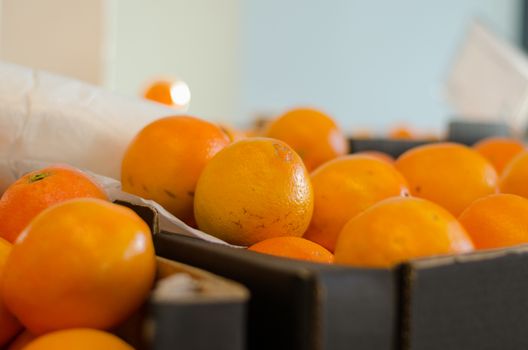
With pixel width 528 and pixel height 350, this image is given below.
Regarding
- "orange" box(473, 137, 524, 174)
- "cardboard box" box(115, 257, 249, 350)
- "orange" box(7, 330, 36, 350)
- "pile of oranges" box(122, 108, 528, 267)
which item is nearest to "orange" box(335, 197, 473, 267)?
"pile of oranges" box(122, 108, 528, 267)

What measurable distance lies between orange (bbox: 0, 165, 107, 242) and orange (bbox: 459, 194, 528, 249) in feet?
1.10

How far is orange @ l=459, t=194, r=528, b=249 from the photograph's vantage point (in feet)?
1.86

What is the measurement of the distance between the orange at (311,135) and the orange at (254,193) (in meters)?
0.23

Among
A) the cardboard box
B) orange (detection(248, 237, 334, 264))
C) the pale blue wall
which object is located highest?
the cardboard box

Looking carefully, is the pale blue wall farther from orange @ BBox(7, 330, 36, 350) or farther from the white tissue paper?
orange @ BBox(7, 330, 36, 350)

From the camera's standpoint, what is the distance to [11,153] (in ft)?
2.48

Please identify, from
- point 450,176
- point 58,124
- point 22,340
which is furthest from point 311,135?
point 22,340

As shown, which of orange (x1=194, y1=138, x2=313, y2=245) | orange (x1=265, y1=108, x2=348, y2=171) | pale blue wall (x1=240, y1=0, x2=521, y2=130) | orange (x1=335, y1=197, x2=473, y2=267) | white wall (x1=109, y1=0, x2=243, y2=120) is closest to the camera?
orange (x1=335, y1=197, x2=473, y2=267)

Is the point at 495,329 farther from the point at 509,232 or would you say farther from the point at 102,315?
the point at 102,315

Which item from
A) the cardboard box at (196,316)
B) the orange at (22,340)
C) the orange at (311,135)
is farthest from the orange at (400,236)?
the orange at (311,135)

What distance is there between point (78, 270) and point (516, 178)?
48 centimetres

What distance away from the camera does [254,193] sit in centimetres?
59

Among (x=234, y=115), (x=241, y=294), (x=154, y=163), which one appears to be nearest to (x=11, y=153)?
(x=154, y=163)

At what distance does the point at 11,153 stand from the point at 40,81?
3.7 inches
